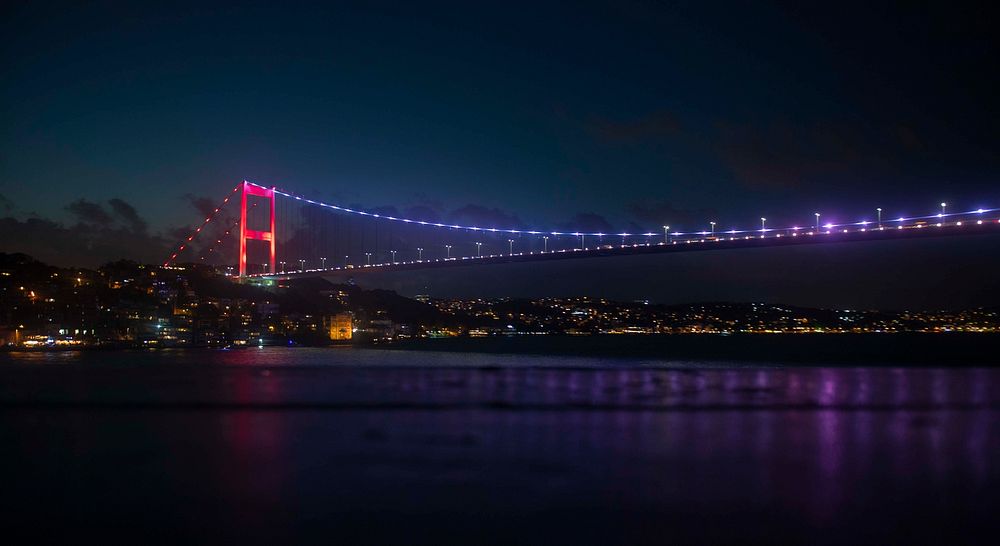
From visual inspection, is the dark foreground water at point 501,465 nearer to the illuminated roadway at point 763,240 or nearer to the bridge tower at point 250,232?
the illuminated roadway at point 763,240

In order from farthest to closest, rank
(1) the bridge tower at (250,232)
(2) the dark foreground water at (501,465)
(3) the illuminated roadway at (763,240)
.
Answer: (1) the bridge tower at (250,232)
(3) the illuminated roadway at (763,240)
(2) the dark foreground water at (501,465)

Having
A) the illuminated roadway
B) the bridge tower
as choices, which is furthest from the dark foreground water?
the bridge tower

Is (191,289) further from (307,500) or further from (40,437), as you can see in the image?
(307,500)

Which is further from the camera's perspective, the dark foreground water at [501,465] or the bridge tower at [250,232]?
the bridge tower at [250,232]

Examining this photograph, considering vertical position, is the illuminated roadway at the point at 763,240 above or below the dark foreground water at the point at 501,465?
above

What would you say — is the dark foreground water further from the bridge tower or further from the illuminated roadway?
the bridge tower

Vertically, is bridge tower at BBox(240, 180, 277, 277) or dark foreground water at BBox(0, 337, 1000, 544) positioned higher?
bridge tower at BBox(240, 180, 277, 277)

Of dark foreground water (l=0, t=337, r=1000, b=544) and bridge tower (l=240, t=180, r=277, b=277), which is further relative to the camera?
bridge tower (l=240, t=180, r=277, b=277)

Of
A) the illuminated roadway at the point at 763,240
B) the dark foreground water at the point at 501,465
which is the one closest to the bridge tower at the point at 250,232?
the illuminated roadway at the point at 763,240

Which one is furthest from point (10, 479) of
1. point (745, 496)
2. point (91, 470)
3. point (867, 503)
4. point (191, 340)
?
point (191, 340)

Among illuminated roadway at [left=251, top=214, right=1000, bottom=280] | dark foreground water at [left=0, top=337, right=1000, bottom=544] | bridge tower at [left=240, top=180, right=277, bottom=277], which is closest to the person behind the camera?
dark foreground water at [left=0, top=337, right=1000, bottom=544]
